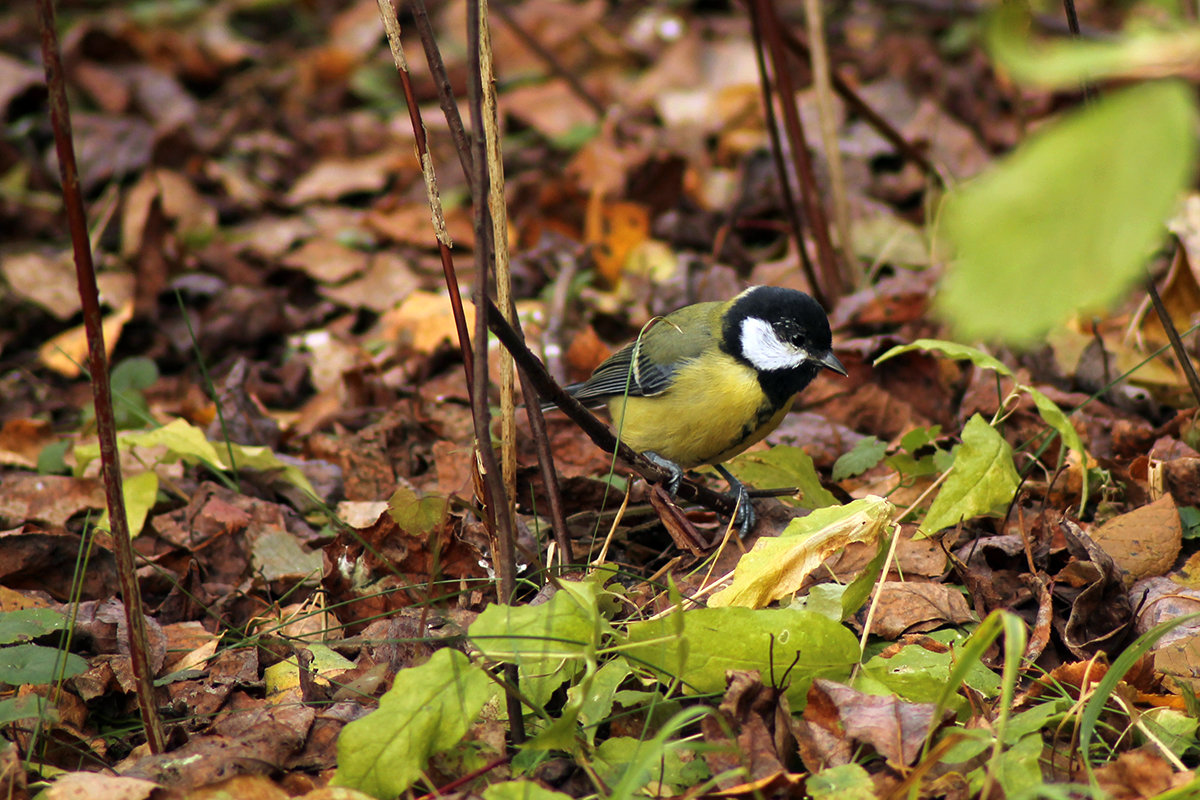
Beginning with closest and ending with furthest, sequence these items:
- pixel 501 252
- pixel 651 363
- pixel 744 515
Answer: pixel 501 252 < pixel 744 515 < pixel 651 363

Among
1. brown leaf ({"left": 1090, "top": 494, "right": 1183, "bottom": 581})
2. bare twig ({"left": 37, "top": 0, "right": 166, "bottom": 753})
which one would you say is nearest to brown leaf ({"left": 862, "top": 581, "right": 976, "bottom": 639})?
brown leaf ({"left": 1090, "top": 494, "right": 1183, "bottom": 581})

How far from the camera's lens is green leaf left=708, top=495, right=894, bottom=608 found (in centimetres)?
207

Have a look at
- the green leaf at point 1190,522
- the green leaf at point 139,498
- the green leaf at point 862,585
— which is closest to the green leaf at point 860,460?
the green leaf at point 1190,522

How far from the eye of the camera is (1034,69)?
0.75 metres


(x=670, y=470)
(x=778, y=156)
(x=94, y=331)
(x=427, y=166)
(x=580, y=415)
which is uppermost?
(x=427, y=166)

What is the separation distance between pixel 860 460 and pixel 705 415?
2.01 feet

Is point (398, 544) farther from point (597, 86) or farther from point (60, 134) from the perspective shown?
point (597, 86)

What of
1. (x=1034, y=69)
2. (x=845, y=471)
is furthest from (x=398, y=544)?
(x=1034, y=69)

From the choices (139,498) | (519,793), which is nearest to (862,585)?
→ (519,793)

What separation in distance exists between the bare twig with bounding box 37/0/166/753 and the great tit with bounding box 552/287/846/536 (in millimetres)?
1793

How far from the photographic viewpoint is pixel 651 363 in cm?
375

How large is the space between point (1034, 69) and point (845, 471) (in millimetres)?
2314

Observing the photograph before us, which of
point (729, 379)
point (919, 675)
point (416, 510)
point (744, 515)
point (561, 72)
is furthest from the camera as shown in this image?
point (561, 72)

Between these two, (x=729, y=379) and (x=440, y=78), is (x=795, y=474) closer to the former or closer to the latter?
(x=729, y=379)
